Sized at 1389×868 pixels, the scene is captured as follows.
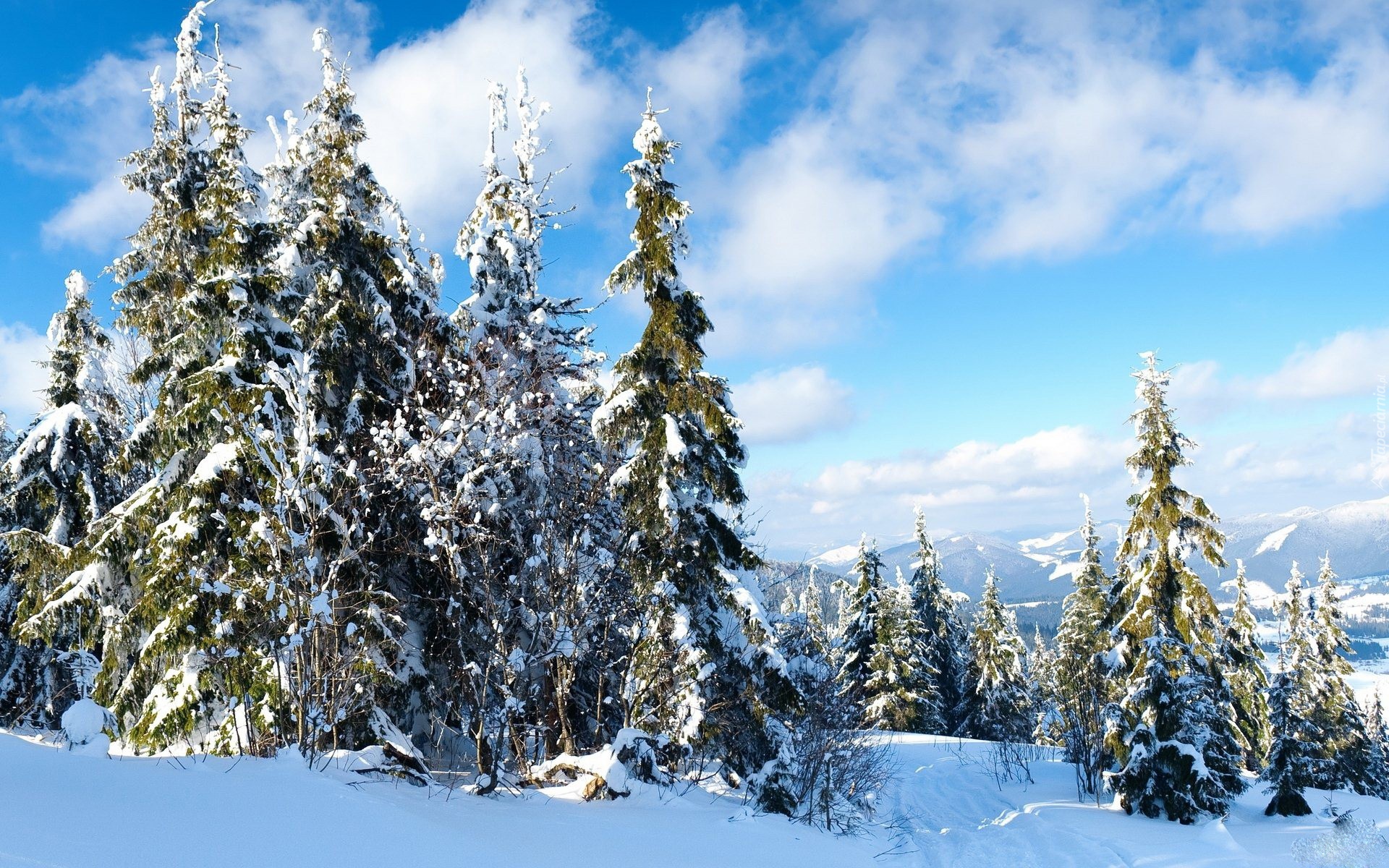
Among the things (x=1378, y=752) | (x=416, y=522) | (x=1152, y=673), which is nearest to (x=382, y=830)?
(x=416, y=522)

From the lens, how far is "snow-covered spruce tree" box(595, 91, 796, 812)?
1242 cm

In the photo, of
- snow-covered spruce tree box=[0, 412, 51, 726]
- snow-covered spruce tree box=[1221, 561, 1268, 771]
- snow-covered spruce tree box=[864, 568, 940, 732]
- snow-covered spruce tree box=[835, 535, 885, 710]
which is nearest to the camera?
snow-covered spruce tree box=[0, 412, 51, 726]

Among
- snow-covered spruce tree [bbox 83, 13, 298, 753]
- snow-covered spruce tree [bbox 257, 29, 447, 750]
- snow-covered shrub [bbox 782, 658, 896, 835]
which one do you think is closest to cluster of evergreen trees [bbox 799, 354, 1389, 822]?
snow-covered shrub [bbox 782, 658, 896, 835]

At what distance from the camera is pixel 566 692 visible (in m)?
11.2

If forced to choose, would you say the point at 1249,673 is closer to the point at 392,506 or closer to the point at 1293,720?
the point at 1293,720

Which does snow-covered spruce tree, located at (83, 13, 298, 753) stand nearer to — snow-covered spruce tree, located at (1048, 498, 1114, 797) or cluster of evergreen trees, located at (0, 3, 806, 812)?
cluster of evergreen trees, located at (0, 3, 806, 812)

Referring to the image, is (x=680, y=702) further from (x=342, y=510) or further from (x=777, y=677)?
(x=342, y=510)

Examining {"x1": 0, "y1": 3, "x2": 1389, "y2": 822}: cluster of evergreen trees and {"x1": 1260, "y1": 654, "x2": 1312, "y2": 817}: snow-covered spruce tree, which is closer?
{"x1": 0, "y1": 3, "x2": 1389, "y2": 822}: cluster of evergreen trees

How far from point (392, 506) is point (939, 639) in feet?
127

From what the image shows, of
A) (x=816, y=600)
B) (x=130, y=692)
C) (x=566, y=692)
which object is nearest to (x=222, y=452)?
(x=130, y=692)

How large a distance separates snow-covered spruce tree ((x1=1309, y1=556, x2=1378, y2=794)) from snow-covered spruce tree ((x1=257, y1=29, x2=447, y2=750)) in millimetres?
36385

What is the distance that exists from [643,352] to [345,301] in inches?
224

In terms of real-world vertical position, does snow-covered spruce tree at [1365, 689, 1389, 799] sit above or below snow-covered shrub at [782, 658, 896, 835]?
below

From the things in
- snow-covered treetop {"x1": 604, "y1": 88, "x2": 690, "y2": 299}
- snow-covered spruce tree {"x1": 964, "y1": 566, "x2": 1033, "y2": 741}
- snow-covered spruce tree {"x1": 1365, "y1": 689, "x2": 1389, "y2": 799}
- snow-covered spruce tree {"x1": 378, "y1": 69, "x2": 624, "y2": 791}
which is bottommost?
snow-covered spruce tree {"x1": 1365, "y1": 689, "x2": 1389, "y2": 799}
